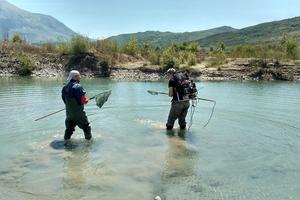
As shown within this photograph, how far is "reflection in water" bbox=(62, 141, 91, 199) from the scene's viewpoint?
9.21m

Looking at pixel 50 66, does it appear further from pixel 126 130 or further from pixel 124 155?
pixel 124 155

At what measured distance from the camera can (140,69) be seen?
45.2 meters

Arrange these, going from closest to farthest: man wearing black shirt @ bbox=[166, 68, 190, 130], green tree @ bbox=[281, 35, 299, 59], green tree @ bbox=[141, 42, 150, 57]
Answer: man wearing black shirt @ bbox=[166, 68, 190, 130]
green tree @ bbox=[281, 35, 299, 59]
green tree @ bbox=[141, 42, 150, 57]

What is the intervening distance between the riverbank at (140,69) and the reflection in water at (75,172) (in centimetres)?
2947

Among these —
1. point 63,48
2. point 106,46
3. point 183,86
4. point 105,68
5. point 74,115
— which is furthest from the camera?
point 106,46

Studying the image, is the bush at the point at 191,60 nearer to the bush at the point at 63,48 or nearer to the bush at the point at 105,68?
the bush at the point at 105,68

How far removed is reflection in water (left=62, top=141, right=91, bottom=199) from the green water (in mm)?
20

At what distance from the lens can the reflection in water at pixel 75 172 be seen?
9.21 m

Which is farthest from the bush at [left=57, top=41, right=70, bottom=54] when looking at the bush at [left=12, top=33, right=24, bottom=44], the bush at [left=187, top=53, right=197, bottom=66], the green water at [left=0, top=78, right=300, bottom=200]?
the green water at [left=0, top=78, right=300, bottom=200]

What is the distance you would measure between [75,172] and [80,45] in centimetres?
3748

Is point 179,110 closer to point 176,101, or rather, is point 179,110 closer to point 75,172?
point 176,101

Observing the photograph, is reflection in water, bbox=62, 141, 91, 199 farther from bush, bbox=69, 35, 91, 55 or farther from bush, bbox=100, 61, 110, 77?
bush, bbox=69, 35, 91, 55

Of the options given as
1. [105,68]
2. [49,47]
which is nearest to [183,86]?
[105,68]

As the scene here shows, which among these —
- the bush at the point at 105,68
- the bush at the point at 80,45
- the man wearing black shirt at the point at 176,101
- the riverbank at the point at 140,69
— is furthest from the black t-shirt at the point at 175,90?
the bush at the point at 80,45
